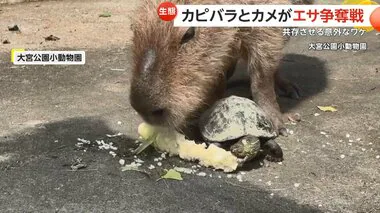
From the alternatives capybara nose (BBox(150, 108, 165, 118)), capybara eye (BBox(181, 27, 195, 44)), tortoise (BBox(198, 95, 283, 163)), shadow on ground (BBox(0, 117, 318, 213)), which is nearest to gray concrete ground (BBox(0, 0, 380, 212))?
shadow on ground (BBox(0, 117, 318, 213))

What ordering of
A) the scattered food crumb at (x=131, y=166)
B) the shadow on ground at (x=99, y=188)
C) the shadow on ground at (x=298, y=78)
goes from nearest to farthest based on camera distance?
the shadow on ground at (x=99, y=188) < the scattered food crumb at (x=131, y=166) < the shadow on ground at (x=298, y=78)

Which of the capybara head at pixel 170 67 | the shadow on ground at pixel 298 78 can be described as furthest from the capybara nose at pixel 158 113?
the shadow on ground at pixel 298 78

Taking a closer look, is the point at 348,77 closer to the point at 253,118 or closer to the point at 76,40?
the point at 253,118

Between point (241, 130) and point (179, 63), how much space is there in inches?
24.3

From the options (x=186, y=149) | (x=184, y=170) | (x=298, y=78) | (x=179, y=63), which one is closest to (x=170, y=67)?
(x=179, y=63)

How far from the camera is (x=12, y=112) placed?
4.71 metres

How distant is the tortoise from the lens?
3.73 metres

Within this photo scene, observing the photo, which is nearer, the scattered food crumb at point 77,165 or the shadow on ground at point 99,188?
the shadow on ground at point 99,188

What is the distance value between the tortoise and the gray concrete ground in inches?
4.8

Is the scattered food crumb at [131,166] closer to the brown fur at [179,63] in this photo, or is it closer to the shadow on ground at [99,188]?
the shadow on ground at [99,188]

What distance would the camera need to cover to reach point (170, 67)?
3.63 metres

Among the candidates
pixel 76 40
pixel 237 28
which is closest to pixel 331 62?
pixel 237 28

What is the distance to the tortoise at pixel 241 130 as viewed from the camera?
3.73 metres

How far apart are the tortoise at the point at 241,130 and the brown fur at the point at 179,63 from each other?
0.48 ft
